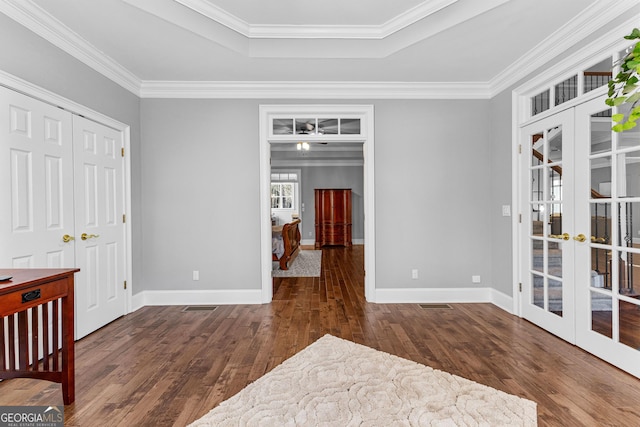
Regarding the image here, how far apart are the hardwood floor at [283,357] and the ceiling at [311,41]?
101 inches

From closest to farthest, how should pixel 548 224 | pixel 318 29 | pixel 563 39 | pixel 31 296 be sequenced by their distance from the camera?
pixel 31 296 < pixel 563 39 < pixel 318 29 < pixel 548 224

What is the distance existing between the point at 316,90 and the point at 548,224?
286cm

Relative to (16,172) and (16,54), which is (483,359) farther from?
(16,54)

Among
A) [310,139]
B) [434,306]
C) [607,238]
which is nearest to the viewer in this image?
[607,238]

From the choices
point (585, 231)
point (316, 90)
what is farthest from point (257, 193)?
point (585, 231)

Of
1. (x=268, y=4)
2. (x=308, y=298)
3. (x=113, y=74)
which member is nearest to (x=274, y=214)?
(x=308, y=298)

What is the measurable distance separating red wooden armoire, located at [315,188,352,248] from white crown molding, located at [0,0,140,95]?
22.1 feet

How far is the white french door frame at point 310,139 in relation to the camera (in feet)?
12.7

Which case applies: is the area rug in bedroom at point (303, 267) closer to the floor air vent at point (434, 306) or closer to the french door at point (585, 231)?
the floor air vent at point (434, 306)

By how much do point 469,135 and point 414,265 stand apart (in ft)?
5.78

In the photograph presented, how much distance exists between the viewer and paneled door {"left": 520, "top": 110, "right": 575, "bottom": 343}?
273cm

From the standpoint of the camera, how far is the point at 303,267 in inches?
249

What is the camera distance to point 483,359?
244cm

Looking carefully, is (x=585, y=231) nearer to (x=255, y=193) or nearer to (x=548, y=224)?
(x=548, y=224)
